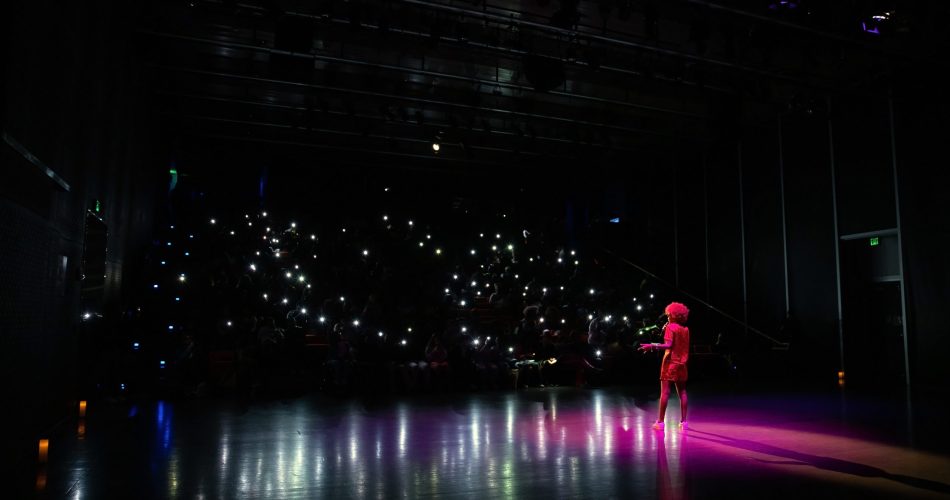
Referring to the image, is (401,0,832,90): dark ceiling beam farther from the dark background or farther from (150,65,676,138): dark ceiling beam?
(150,65,676,138): dark ceiling beam

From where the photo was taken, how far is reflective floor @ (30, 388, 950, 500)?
4352 millimetres

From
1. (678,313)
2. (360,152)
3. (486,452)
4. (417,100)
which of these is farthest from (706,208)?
(486,452)

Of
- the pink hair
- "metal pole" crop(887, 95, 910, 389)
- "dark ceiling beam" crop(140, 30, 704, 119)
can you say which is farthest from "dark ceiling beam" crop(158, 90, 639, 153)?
the pink hair

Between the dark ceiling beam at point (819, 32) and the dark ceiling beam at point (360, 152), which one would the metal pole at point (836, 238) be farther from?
the dark ceiling beam at point (360, 152)

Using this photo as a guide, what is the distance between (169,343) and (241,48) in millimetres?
5194

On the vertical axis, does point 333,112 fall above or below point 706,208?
above

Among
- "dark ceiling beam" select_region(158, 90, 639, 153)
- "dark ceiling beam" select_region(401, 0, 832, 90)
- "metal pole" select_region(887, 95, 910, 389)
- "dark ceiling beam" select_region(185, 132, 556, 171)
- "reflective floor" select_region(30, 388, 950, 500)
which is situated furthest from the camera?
"dark ceiling beam" select_region(185, 132, 556, 171)

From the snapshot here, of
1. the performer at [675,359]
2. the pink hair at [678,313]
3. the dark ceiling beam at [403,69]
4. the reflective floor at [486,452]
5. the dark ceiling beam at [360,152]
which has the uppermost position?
the dark ceiling beam at [360,152]

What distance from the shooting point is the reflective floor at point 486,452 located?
4352 millimetres

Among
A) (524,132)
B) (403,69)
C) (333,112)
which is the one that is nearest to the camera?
(403,69)

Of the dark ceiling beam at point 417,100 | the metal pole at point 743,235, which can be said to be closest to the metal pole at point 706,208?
the metal pole at point 743,235

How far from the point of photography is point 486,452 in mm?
5523

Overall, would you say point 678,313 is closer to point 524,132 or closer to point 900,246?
point 900,246

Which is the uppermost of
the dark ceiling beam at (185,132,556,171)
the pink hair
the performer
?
the dark ceiling beam at (185,132,556,171)
